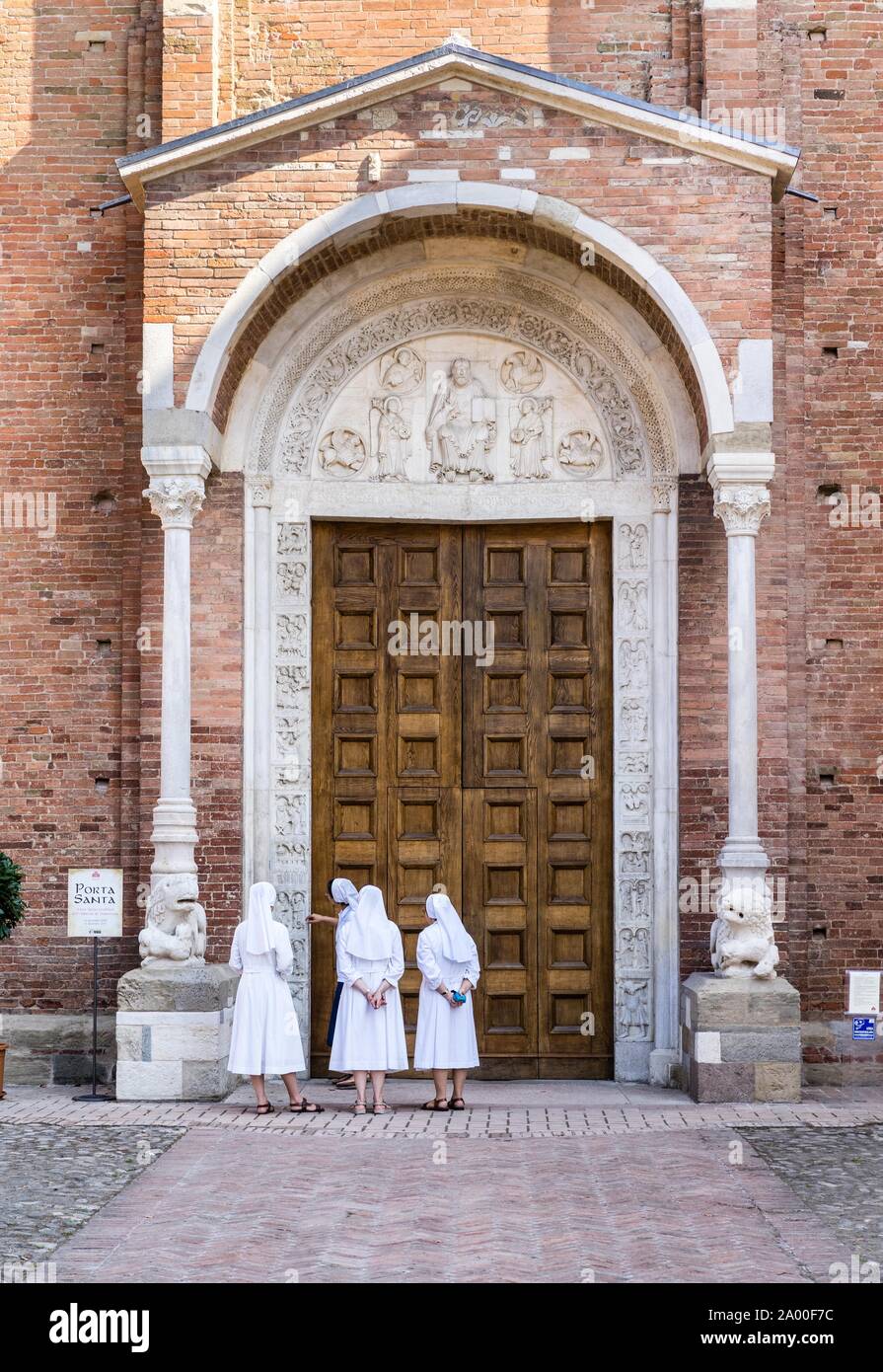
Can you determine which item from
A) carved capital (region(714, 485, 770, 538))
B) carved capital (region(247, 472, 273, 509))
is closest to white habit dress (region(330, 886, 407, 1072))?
carved capital (region(247, 472, 273, 509))

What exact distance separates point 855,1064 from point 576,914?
241cm

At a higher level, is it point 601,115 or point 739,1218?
point 601,115

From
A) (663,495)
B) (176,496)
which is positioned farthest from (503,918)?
(176,496)

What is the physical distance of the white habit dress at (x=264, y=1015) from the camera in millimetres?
11141

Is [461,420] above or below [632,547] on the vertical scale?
above

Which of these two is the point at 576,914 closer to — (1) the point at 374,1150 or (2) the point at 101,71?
(1) the point at 374,1150

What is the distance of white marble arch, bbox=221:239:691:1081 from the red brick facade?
0.26m

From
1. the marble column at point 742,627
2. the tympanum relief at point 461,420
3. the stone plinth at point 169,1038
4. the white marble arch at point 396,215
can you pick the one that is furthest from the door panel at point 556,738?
the stone plinth at point 169,1038

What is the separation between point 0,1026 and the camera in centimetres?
1327

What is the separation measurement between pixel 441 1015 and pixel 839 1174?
308 centimetres

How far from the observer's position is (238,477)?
43.3ft

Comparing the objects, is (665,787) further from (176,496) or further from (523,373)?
(176,496)

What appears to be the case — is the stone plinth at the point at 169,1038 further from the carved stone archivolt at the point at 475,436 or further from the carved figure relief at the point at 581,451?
the carved figure relief at the point at 581,451

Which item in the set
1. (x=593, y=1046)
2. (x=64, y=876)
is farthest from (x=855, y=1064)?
(x=64, y=876)
